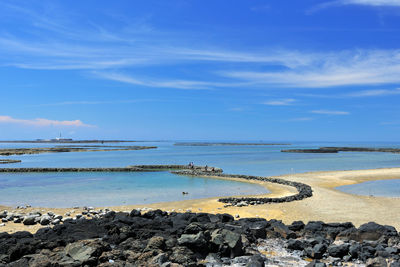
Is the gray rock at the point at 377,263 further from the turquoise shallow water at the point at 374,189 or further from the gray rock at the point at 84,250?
the turquoise shallow water at the point at 374,189

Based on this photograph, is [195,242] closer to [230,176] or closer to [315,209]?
[315,209]

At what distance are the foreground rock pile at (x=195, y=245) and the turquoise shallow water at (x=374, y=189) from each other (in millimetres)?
17102

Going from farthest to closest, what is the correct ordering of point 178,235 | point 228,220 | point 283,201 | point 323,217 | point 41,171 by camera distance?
point 41,171
point 283,201
point 323,217
point 228,220
point 178,235

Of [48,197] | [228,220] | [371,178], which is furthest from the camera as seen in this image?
[371,178]

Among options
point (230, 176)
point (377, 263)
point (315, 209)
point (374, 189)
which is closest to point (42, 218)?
point (377, 263)

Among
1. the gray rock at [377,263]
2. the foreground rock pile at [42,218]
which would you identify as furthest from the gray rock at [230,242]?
the foreground rock pile at [42,218]

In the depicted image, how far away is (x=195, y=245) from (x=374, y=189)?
2635 cm

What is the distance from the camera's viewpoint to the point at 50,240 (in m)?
10.6

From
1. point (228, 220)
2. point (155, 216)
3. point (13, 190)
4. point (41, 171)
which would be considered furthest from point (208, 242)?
point (41, 171)

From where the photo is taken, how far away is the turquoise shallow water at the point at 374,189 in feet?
90.4

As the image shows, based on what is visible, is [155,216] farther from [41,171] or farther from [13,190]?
[41,171]

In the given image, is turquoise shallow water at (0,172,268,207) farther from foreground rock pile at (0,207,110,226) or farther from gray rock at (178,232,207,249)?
gray rock at (178,232,207,249)

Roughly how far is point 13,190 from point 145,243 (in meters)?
26.7

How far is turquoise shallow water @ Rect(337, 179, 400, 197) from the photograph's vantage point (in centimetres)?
2755
